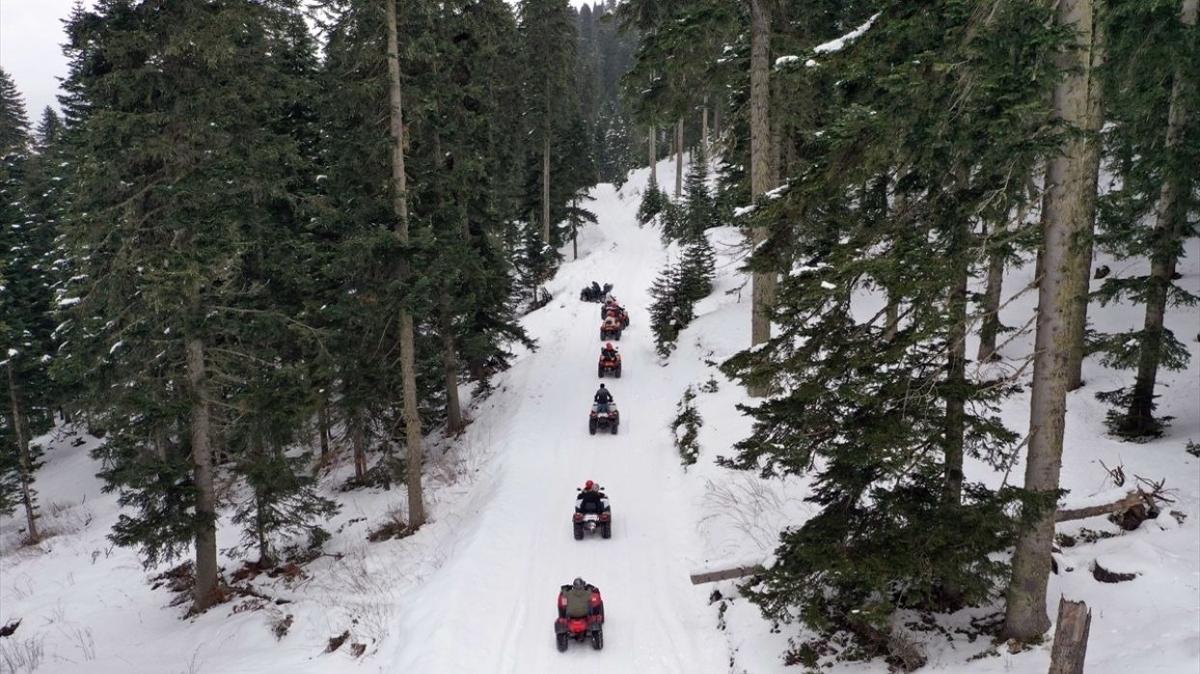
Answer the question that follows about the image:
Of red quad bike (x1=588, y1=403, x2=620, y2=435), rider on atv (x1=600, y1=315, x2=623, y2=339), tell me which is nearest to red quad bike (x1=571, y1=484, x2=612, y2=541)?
red quad bike (x1=588, y1=403, x2=620, y2=435)

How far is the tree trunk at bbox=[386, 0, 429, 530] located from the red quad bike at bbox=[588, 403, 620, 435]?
5.49m

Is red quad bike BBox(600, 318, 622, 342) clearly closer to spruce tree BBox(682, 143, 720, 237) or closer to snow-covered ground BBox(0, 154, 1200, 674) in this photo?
snow-covered ground BBox(0, 154, 1200, 674)

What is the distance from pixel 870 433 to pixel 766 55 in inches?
423

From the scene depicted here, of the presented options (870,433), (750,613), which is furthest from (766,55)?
(750,613)

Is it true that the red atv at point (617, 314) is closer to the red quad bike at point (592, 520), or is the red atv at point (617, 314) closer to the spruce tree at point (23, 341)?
the red quad bike at point (592, 520)

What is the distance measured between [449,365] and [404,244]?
268 inches

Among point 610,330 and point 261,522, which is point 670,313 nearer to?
point 610,330

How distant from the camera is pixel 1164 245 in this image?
11.8 m

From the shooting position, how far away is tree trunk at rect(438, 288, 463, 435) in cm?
1834

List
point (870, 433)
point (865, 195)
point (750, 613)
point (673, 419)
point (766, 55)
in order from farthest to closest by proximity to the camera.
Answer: point (673, 419), point (766, 55), point (750, 613), point (865, 195), point (870, 433)

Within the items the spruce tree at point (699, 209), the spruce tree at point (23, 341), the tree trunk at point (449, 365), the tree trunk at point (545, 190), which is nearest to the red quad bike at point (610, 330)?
the spruce tree at point (699, 209)

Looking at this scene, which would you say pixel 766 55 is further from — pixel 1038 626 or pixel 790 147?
pixel 1038 626

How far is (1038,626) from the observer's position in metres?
6.80

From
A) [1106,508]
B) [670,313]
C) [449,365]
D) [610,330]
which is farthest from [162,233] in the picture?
[610,330]
